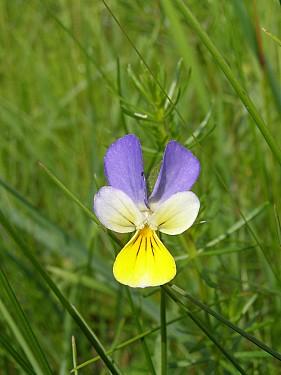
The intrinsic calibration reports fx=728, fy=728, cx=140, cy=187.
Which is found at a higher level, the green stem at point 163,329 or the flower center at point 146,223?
the flower center at point 146,223

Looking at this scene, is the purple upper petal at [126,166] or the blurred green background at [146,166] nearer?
the purple upper petal at [126,166]

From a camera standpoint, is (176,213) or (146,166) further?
(146,166)

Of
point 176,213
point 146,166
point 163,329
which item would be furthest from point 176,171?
point 146,166

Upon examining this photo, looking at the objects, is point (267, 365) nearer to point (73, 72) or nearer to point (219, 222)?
point (219, 222)

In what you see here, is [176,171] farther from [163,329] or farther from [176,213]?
[163,329]

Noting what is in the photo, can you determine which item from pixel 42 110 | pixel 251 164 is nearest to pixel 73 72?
pixel 42 110

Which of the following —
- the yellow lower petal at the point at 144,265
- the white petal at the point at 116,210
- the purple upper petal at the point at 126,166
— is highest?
the purple upper petal at the point at 126,166
